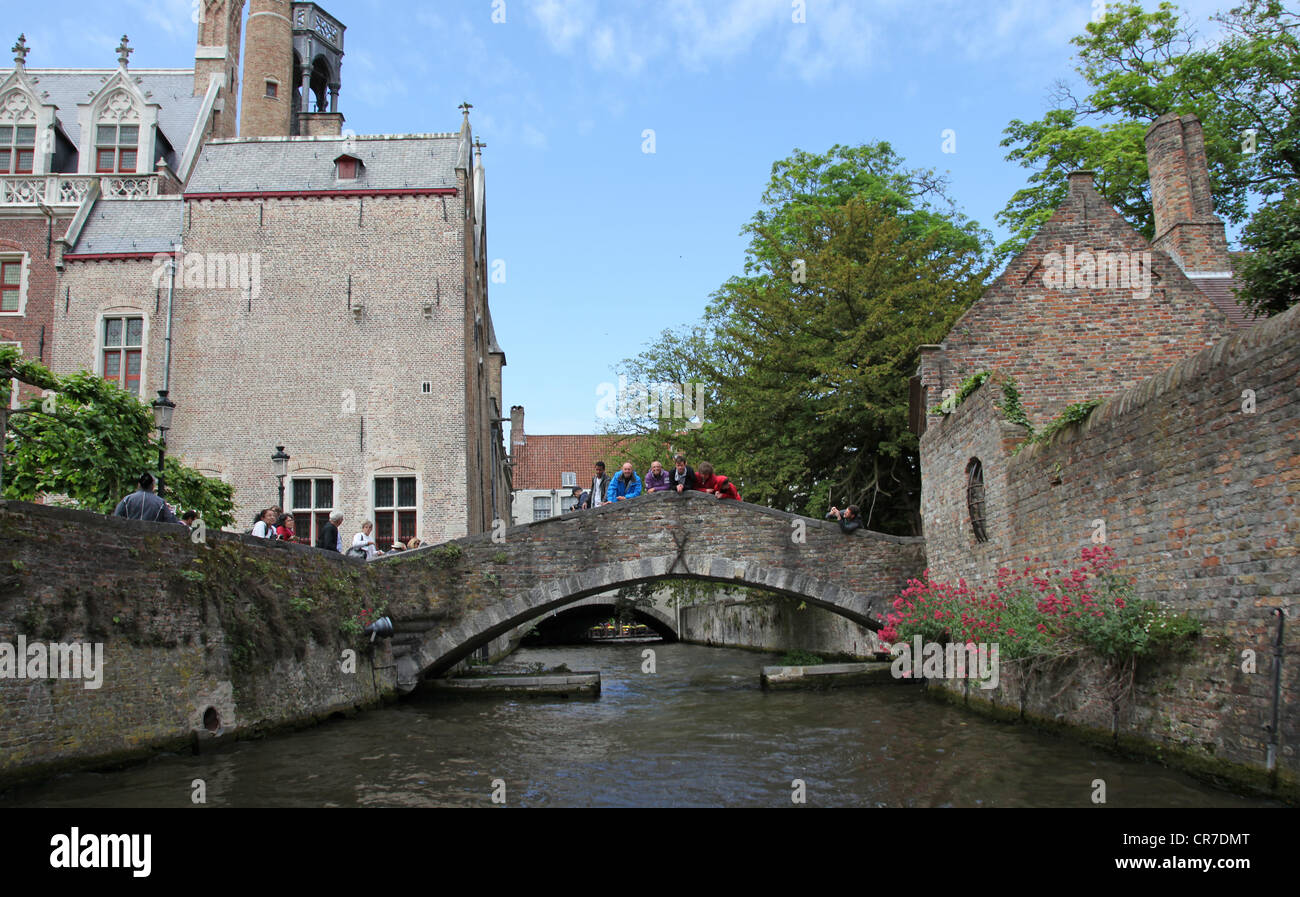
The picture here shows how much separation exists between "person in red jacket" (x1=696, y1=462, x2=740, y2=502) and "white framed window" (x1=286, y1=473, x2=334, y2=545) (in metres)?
7.84

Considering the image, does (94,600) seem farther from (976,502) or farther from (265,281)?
(265,281)

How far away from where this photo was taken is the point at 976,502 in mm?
12438

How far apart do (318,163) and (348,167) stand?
0.86 m

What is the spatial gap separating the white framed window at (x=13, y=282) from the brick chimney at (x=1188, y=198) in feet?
72.2

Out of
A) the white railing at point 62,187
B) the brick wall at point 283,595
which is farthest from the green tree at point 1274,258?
the white railing at point 62,187

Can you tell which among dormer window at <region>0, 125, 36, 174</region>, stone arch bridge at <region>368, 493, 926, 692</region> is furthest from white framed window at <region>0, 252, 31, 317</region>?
stone arch bridge at <region>368, 493, 926, 692</region>

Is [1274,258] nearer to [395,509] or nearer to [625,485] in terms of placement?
[625,485]

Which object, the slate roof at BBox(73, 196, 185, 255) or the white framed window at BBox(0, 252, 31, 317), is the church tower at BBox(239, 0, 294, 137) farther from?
the white framed window at BBox(0, 252, 31, 317)

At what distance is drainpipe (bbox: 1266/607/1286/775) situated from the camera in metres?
6.09

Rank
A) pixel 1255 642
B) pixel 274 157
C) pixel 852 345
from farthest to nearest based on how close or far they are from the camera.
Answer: pixel 274 157
pixel 852 345
pixel 1255 642

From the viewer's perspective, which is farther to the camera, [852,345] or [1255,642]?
[852,345]

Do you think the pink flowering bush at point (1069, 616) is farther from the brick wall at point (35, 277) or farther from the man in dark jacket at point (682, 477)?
the brick wall at point (35, 277)
